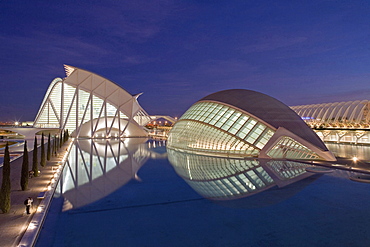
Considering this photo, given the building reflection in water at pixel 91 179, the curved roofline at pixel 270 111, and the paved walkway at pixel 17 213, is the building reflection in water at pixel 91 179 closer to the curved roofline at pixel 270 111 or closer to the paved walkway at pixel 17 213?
the paved walkway at pixel 17 213

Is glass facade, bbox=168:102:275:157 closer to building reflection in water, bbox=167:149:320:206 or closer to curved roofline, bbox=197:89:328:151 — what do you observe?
curved roofline, bbox=197:89:328:151

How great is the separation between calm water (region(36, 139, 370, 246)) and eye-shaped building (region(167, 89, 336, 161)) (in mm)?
6074

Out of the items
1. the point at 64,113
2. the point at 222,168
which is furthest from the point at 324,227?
the point at 64,113

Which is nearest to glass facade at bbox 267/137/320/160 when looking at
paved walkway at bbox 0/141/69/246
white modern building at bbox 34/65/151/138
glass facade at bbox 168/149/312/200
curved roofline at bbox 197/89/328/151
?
curved roofline at bbox 197/89/328/151

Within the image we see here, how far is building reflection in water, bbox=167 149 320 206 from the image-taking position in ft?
37.8

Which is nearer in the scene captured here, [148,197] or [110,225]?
[110,225]

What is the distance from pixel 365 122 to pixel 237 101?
47444 millimetres

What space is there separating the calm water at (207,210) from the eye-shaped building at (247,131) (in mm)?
6074

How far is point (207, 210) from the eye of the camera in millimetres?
9125

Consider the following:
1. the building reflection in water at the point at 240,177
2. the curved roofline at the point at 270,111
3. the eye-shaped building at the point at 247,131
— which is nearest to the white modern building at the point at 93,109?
the eye-shaped building at the point at 247,131

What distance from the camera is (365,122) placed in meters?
59.4

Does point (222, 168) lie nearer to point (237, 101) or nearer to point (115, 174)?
point (115, 174)

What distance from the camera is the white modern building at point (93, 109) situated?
162 ft

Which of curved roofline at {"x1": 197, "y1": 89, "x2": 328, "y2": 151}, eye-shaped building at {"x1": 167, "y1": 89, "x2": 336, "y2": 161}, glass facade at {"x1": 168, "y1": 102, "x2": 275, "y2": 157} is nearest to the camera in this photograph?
eye-shaped building at {"x1": 167, "y1": 89, "x2": 336, "y2": 161}
